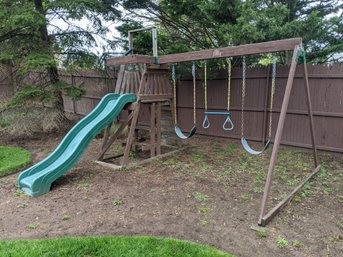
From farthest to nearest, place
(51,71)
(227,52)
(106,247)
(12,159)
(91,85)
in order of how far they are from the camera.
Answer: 1. (91,85)
2. (51,71)
3. (12,159)
4. (227,52)
5. (106,247)

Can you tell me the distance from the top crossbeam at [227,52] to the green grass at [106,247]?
7.94ft

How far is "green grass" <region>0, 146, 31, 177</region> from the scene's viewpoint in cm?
451

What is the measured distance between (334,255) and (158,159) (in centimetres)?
333

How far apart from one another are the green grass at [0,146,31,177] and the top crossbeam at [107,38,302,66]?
2446 mm

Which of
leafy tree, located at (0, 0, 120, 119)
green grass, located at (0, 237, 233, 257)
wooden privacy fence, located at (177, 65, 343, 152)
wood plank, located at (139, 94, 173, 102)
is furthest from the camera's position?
leafy tree, located at (0, 0, 120, 119)

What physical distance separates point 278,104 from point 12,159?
5487mm

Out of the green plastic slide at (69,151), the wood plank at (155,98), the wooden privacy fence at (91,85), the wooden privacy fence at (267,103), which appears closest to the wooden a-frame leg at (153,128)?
the wood plank at (155,98)

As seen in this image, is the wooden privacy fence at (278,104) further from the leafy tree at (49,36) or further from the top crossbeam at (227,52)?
the leafy tree at (49,36)

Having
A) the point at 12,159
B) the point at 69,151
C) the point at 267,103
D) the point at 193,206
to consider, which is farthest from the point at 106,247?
the point at 267,103

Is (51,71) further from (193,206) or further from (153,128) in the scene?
(193,206)

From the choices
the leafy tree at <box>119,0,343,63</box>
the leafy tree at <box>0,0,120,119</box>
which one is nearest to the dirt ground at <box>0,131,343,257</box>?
the leafy tree at <box>119,0,343,63</box>

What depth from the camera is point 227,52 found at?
147 inches

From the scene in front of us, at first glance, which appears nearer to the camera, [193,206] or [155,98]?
[193,206]

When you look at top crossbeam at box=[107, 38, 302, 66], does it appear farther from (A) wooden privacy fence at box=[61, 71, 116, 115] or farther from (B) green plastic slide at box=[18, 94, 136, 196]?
(A) wooden privacy fence at box=[61, 71, 116, 115]
